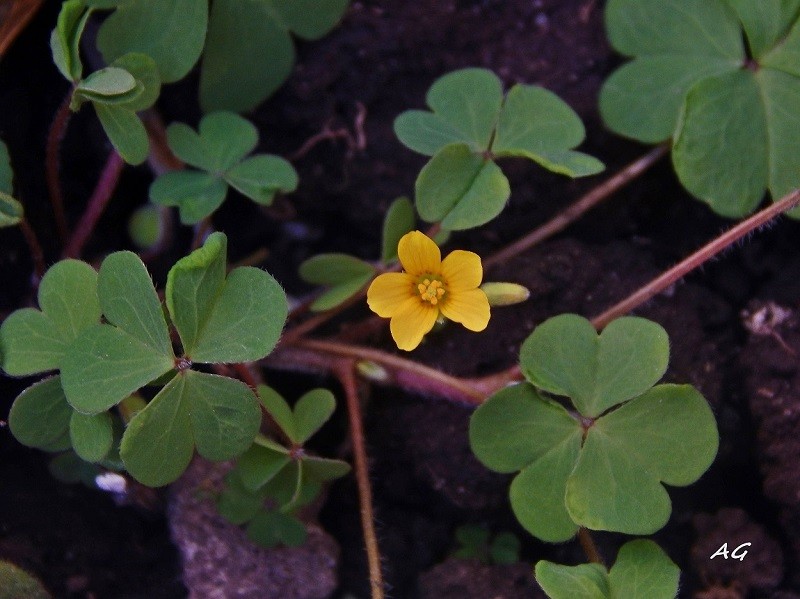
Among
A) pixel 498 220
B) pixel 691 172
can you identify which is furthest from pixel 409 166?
pixel 691 172

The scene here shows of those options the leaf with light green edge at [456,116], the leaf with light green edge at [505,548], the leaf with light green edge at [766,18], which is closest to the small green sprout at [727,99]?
the leaf with light green edge at [766,18]

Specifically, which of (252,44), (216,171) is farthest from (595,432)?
(252,44)

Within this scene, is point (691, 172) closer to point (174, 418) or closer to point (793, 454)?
point (793, 454)

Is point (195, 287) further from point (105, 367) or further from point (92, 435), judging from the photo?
point (92, 435)

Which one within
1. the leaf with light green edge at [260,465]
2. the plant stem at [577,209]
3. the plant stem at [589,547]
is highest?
the plant stem at [577,209]

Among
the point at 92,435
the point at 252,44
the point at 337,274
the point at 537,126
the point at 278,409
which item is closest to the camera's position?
the point at 92,435

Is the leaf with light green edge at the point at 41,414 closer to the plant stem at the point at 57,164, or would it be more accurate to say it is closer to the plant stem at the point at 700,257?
the plant stem at the point at 57,164
